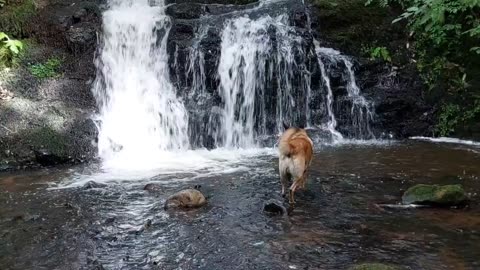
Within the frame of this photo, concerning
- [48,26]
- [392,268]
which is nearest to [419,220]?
[392,268]

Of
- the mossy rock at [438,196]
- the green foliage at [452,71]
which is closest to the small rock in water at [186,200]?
the mossy rock at [438,196]

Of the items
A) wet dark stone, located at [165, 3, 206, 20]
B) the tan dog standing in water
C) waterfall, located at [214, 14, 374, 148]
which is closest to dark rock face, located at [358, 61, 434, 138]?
waterfall, located at [214, 14, 374, 148]

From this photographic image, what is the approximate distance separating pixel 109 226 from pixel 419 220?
3619 mm

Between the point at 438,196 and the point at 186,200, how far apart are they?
319 cm

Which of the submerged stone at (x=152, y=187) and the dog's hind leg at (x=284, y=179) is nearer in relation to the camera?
the dog's hind leg at (x=284, y=179)

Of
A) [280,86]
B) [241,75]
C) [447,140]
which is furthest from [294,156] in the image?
[447,140]

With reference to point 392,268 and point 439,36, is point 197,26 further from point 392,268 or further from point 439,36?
point 392,268

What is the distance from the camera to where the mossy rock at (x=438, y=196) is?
6156 mm

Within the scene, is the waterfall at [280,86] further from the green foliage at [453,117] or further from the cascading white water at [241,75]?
the green foliage at [453,117]

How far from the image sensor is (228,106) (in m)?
12.0

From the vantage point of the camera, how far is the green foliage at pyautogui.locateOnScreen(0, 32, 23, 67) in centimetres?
1088

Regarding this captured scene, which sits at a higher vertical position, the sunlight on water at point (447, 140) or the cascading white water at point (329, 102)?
the cascading white water at point (329, 102)

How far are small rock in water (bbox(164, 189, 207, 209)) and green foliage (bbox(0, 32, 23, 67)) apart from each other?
643cm

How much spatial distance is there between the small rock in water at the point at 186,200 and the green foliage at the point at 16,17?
299 inches
